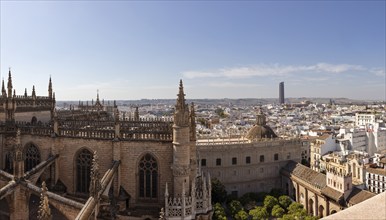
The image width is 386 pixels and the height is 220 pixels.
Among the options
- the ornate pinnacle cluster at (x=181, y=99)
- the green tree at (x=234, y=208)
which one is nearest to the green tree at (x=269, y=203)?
the green tree at (x=234, y=208)

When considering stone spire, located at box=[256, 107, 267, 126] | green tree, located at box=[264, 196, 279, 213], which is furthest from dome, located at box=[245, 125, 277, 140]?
green tree, located at box=[264, 196, 279, 213]

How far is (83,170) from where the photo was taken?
1800 centimetres

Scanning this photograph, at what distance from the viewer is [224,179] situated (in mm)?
46844

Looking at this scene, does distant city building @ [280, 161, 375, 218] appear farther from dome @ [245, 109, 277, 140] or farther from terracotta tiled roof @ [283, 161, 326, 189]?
dome @ [245, 109, 277, 140]

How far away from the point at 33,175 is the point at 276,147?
39.1 metres

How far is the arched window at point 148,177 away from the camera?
667 inches

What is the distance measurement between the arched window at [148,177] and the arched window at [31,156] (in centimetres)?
664

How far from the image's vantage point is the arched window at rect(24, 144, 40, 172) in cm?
1916

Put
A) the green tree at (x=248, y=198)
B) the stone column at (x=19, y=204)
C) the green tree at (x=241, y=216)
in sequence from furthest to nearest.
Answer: the green tree at (x=248, y=198) < the green tree at (x=241, y=216) < the stone column at (x=19, y=204)

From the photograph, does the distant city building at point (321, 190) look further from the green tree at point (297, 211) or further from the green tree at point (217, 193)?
the green tree at point (217, 193)

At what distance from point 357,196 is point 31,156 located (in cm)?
3136

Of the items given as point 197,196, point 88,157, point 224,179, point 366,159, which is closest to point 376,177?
point 366,159

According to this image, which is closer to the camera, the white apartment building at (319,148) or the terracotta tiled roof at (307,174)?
the terracotta tiled roof at (307,174)

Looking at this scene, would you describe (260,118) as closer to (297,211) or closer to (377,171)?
(377,171)
